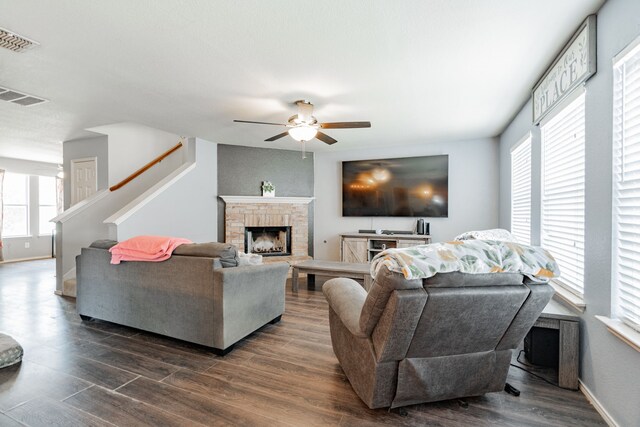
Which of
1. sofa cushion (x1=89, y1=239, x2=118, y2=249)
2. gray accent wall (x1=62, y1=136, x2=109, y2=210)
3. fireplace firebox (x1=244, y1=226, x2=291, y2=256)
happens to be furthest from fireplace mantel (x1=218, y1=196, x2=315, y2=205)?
sofa cushion (x1=89, y1=239, x2=118, y2=249)

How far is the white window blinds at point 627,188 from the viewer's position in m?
1.53

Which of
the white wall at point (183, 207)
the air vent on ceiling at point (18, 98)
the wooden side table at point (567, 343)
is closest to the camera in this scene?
the wooden side table at point (567, 343)

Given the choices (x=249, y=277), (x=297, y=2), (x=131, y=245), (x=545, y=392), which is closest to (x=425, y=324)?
(x=545, y=392)

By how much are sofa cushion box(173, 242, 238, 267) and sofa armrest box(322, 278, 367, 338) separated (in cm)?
90

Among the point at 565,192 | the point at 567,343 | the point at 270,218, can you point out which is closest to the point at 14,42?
the point at 270,218

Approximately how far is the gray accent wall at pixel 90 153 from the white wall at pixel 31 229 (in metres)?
3.03

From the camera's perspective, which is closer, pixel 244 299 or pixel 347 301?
pixel 347 301

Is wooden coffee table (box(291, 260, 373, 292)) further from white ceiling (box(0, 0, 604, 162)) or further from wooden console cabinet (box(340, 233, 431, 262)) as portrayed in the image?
white ceiling (box(0, 0, 604, 162))

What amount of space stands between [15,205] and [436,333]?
10.4 meters

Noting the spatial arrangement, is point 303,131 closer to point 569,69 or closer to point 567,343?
point 569,69

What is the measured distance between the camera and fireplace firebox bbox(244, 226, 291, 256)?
5820 millimetres

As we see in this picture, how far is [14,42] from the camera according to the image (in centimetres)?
219

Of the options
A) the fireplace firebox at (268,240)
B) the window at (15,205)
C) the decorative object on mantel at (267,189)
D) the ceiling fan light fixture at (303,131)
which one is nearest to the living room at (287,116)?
the ceiling fan light fixture at (303,131)

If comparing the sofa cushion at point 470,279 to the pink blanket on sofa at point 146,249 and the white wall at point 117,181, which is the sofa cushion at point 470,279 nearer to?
the pink blanket on sofa at point 146,249
